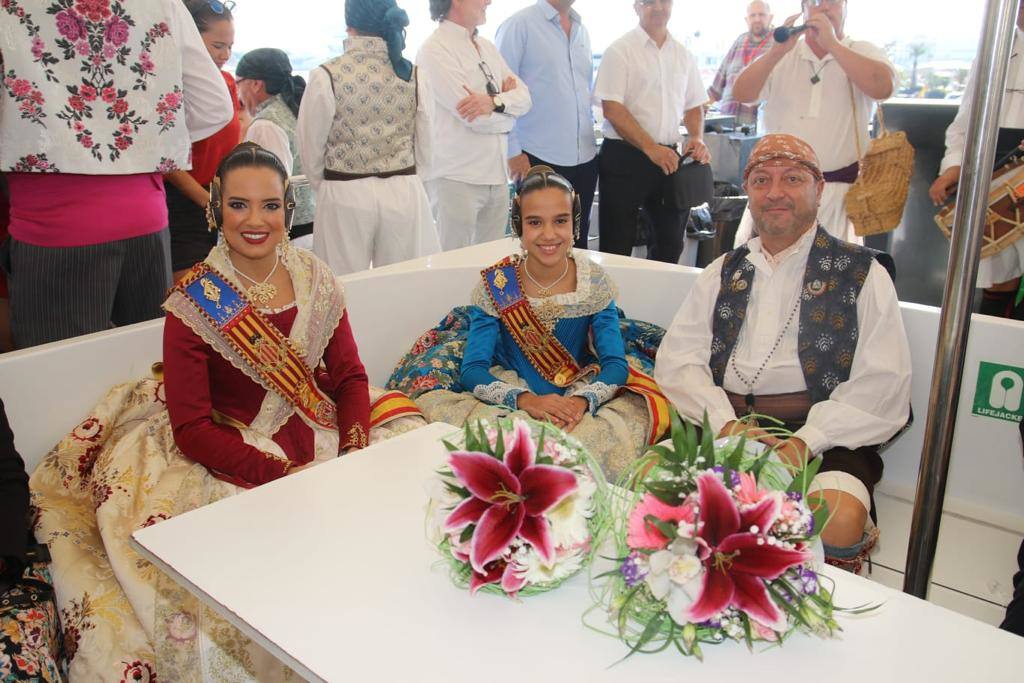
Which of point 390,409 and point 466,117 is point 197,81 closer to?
point 390,409

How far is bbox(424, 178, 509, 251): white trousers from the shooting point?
14.1 feet

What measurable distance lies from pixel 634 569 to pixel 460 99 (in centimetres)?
336

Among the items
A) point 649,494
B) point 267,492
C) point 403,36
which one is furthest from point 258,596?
point 403,36

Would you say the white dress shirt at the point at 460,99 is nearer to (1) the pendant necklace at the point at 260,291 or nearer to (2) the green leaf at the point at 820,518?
(1) the pendant necklace at the point at 260,291

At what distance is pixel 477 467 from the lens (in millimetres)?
1165

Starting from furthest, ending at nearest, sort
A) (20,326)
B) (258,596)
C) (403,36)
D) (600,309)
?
1. (403,36)
2. (600,309)
3. (20,326)
4. (258,596)

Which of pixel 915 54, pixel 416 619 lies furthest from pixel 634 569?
pixel 915 54

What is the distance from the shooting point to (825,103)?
356cm

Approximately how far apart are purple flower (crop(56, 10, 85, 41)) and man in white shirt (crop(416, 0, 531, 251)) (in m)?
1.71

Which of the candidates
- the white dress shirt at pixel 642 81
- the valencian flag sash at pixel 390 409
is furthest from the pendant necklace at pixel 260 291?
the white dress shirt at pixel 642 81

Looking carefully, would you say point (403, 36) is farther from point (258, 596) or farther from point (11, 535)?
point (258, 596)

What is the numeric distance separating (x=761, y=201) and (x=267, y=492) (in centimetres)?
144

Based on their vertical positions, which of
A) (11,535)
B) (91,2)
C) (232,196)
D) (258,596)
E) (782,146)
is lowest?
(11,535)

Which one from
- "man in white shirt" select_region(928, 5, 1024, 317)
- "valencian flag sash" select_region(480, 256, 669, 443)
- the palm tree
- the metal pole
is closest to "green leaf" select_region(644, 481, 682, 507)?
the metal pole
